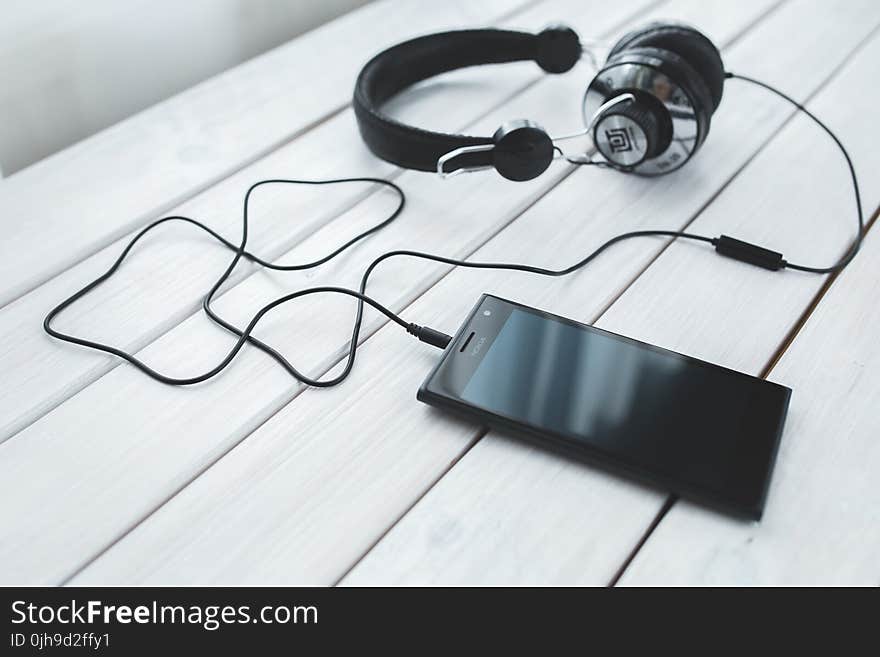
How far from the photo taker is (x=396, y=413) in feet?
1.93

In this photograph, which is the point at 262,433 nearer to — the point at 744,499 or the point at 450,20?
the point at 744,499

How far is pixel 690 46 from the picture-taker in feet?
2.49

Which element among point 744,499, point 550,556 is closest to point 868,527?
point 744,499

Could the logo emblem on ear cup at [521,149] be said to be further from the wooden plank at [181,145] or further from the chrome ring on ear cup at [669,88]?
the wooden plank at [181,145]

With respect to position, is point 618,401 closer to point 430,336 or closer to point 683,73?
point 430,336

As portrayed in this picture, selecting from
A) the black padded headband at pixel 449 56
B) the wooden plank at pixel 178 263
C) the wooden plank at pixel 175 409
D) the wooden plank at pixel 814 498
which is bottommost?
the wooden plank at pixel 814 498

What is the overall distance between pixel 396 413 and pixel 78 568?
21 cm

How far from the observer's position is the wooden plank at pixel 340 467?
51cm

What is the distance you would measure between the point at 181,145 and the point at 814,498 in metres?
0.63

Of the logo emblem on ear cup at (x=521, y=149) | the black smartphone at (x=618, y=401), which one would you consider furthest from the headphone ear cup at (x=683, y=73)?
the black smartphone at (x=618, y=401)

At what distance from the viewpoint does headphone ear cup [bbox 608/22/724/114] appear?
0.76m
